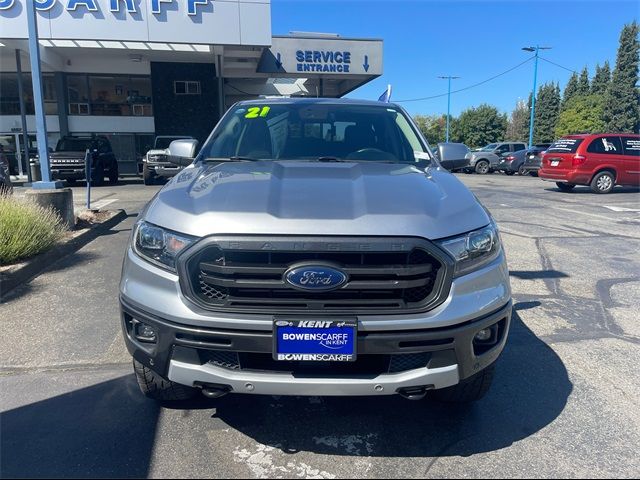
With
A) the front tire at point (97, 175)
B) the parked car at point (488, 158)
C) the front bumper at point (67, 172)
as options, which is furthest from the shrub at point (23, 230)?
the parked car at point (488, 158)

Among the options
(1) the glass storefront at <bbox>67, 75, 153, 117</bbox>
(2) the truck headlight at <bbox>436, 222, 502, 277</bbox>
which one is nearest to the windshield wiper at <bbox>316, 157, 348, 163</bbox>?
(2) the truck headlight at <bbox>436, 222, 502, 277</bbox>

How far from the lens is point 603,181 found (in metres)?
15.6

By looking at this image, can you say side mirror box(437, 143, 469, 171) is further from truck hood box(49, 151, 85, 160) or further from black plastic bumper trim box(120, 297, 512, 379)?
truck hood box(49, 151, 85, 160)

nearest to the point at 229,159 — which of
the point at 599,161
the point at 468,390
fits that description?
the point at 468,390

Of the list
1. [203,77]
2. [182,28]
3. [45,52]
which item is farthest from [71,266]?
[203,77]

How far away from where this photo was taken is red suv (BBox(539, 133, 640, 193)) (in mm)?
15328

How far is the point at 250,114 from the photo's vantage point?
4.02 meters

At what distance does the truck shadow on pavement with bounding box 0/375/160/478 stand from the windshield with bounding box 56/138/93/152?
16299 millimetres

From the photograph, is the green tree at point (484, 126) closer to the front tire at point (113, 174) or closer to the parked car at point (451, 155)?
the front tire at point (113, 174)

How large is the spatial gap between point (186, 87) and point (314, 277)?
24.1 metres

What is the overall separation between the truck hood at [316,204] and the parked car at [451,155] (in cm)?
104

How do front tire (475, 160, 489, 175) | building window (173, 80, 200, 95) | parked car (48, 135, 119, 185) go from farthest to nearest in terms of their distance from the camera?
front tire (475, 160, 489, 175) → building window (173, 80, 200, 95) → parked car (48, 135, 119, 185)

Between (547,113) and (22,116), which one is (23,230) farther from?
(547,113)

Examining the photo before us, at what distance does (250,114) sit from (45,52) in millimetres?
20315
